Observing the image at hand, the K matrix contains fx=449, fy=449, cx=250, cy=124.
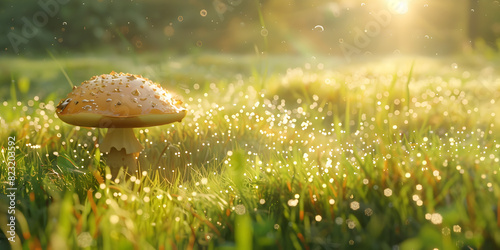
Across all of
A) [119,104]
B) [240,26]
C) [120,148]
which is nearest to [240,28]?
[240,26]

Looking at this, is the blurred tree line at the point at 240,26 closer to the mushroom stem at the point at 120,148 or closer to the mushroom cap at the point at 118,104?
the mushroom stem at the point at 120,148

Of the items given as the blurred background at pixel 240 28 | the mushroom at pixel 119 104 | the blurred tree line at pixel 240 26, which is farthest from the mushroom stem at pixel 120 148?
the blurred tree line at pixel 240 26

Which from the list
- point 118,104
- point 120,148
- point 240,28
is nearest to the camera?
point 118,104

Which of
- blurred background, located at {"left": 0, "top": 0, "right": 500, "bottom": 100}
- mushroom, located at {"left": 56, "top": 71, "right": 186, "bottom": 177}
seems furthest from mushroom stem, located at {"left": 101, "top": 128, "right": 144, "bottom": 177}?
blurred background, located at {"left": 0, "top": 0, "right": 500, "bottom": 100}

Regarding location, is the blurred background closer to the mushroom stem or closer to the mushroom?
the mushroom stem

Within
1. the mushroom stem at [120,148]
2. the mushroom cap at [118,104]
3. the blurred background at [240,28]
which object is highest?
the blurred background at [240,28]

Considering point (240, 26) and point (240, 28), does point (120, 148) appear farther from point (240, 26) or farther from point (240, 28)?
point (240, 26)

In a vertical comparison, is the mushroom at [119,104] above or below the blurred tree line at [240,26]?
below
